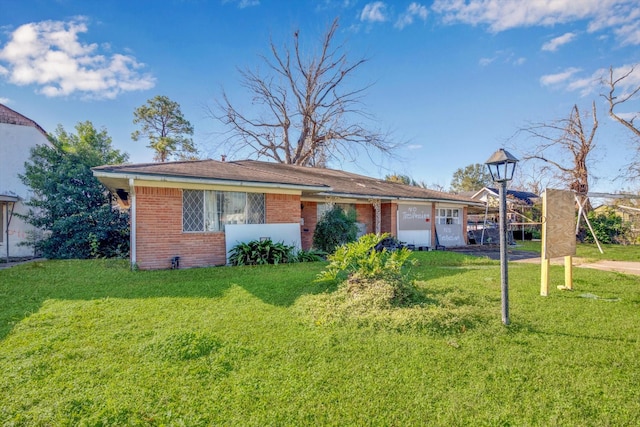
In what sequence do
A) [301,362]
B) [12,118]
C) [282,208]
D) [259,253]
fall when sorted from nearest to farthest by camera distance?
[301,362]
[259,253]
[282,208]
[12,118]

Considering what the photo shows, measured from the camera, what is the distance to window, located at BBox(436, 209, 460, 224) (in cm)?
1671

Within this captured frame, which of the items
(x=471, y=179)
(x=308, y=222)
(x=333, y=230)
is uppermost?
(x=471, y=179)

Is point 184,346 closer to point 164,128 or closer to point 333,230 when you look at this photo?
point 333,230

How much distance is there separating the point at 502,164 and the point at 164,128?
28051 millimetres

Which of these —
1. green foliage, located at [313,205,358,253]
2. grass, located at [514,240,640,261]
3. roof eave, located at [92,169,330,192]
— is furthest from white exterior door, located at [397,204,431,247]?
roof eave, located at [92,169,330,192]

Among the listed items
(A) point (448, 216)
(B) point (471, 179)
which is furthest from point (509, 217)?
(B) point (471, 179)

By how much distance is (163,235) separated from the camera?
8.59 m

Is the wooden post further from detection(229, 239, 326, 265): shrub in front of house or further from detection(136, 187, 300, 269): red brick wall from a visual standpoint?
detection(136, 187, 300, 269): red brick wall

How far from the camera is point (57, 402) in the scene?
8.21 feet

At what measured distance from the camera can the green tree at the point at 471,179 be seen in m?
48.7

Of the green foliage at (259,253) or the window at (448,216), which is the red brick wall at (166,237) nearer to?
the green foliage at (259,253)

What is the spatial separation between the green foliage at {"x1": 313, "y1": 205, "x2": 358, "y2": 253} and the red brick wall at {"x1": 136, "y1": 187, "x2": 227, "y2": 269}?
427 cm

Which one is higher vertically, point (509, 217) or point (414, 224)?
point (509, 217)

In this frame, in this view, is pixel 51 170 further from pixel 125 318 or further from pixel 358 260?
pixel 358 260
